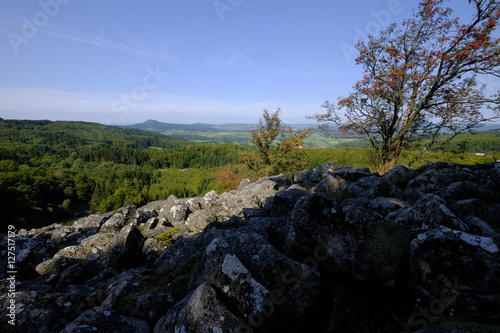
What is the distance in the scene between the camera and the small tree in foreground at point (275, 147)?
23844 millimetres

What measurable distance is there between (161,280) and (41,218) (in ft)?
310

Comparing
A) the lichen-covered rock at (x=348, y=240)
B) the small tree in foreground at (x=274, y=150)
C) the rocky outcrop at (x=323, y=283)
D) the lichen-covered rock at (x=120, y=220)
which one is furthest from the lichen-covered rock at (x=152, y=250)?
the small tree in foreground at (x=274, y=150)

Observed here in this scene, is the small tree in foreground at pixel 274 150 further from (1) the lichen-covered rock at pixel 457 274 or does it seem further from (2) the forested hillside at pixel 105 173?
(1) the lichen-covered rock at pixel 457 274

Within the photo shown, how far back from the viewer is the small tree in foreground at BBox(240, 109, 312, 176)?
23.8 m

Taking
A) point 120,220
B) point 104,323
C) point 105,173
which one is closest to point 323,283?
point 104,323

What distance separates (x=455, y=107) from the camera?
14.3 meters

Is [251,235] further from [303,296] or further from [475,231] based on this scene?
[475,231]

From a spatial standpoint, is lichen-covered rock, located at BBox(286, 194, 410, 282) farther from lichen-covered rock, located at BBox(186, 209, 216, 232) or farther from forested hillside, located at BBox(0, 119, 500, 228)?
forested hillside, located at BBox(0, 119, 500, 228)

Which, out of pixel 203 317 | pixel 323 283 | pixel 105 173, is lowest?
pixel 105 173

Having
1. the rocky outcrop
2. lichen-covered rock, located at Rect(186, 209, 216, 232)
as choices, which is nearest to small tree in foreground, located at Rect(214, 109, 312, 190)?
lichen-covered rock, located at Rect(186, 209, 216, 232)

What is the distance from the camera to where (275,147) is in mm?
24750

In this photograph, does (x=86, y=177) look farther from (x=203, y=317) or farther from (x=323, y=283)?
(x=323, y=283)

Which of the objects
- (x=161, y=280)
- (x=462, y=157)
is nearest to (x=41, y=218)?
(x=161, y=280)

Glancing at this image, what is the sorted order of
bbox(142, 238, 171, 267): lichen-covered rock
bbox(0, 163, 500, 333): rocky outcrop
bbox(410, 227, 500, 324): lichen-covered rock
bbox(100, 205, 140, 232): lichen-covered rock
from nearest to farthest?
bbox(410, 227, 500, 324): lichen-covered rock, bbox(0, 163, 500, 333): rocky outcrop, bbox(142, 238, 171, 267): lichen-covered rock, bbox(100, 205, 140, 232): lichen-covered rock
